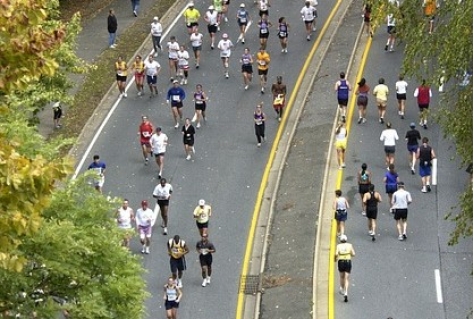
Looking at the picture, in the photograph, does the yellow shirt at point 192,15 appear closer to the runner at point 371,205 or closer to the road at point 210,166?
the road at point 210,166

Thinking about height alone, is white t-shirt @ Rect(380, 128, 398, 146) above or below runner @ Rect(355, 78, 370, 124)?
below

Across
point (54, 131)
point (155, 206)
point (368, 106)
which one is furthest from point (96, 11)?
point (155, 206)

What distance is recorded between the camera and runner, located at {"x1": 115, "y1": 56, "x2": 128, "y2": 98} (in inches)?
1384

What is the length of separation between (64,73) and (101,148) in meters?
2.93

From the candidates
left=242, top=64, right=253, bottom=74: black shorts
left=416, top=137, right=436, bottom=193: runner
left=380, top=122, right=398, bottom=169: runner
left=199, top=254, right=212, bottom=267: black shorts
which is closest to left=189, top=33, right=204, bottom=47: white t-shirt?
left=242, top=64, right=253, bottom=74: black shorts

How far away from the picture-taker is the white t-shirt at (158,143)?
30391mm

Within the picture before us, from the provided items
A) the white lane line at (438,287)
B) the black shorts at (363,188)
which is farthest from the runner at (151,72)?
the white lane line at (438,287)

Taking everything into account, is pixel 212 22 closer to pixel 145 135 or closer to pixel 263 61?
pixel 263 61

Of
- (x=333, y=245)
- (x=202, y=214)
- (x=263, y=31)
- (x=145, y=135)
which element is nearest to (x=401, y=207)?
(x=333, y=245)

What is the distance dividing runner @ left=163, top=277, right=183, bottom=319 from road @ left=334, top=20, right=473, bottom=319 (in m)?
3.29

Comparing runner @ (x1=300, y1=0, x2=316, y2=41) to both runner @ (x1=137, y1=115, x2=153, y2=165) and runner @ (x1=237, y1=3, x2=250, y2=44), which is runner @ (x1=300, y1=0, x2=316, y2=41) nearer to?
runner @ (x1=237, y1=3, x2=250, y2=44)

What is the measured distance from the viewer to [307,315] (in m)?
24.2

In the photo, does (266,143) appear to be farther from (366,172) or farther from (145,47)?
(145,47)

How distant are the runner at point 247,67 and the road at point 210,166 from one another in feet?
0.85
